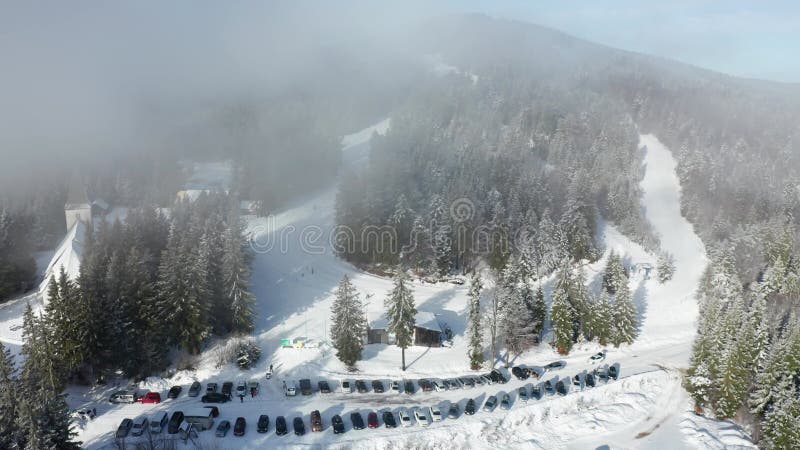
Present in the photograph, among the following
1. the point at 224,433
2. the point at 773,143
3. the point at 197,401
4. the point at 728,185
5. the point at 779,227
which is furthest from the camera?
the point at 773,143

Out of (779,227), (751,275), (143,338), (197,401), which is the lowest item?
(197,401)

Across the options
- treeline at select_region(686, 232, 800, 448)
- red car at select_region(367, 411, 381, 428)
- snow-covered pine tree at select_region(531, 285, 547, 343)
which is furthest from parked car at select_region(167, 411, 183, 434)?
treeline at select_region(686, 232, 800, 448)

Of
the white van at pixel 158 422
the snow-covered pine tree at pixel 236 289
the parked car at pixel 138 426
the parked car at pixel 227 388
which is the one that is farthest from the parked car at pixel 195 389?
the snow-covered pine tree at pixel 236 289

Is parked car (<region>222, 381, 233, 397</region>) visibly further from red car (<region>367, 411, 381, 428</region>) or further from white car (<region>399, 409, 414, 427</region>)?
white car (<region>399, 409, 414, 427</region>)

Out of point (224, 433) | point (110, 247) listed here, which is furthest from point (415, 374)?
point (110, 247)

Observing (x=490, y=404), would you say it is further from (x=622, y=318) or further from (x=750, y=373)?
(x=750, y=373)

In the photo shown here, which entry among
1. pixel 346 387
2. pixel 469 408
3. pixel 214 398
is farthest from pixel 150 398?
pixel 469 408

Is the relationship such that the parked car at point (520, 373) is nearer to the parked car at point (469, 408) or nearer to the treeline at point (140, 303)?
the parked car at point (469, 408)

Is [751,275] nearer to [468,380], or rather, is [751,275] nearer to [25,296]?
[468,380]
